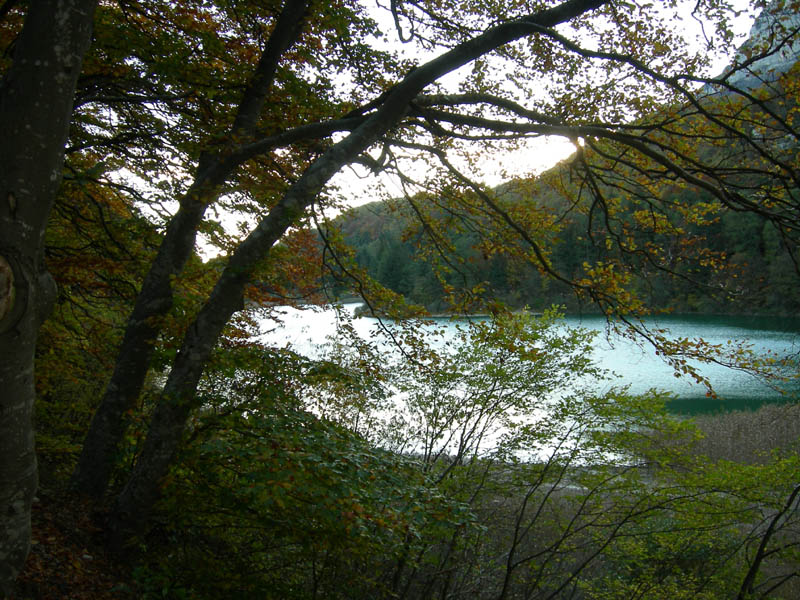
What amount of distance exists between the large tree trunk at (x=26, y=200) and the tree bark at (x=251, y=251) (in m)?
1.13

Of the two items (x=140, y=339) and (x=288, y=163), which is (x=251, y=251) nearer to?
(x=140, y=339)

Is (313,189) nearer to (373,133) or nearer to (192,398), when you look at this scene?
(373,133)

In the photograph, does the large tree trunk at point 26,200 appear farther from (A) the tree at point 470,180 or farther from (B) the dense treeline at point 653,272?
(B) the dense treeline at point 653,272

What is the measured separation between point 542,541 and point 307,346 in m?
7.83

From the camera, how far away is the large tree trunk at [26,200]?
5.98ft

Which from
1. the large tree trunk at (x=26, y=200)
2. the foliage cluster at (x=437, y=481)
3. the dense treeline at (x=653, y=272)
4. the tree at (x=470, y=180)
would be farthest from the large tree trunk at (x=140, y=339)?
the large tree trunk at (x=26, y=200)

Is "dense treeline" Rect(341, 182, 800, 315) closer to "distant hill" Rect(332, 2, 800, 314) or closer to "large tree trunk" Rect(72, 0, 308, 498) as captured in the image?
"distant hill" Rect(332, 2, 800, 314)

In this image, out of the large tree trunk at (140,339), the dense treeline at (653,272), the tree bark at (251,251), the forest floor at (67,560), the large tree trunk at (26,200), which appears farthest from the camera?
the large tree trunk at (140,339)

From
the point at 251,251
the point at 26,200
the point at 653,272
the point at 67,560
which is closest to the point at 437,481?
the point at 653,272

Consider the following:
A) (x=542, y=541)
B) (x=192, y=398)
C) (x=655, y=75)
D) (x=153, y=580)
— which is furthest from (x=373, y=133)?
(x=542, y=541)

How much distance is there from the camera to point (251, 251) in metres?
3.14

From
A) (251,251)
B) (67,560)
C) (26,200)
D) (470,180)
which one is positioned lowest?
(67,560)

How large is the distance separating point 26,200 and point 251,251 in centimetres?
135

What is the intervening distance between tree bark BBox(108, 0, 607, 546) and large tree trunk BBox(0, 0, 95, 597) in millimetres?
1135
